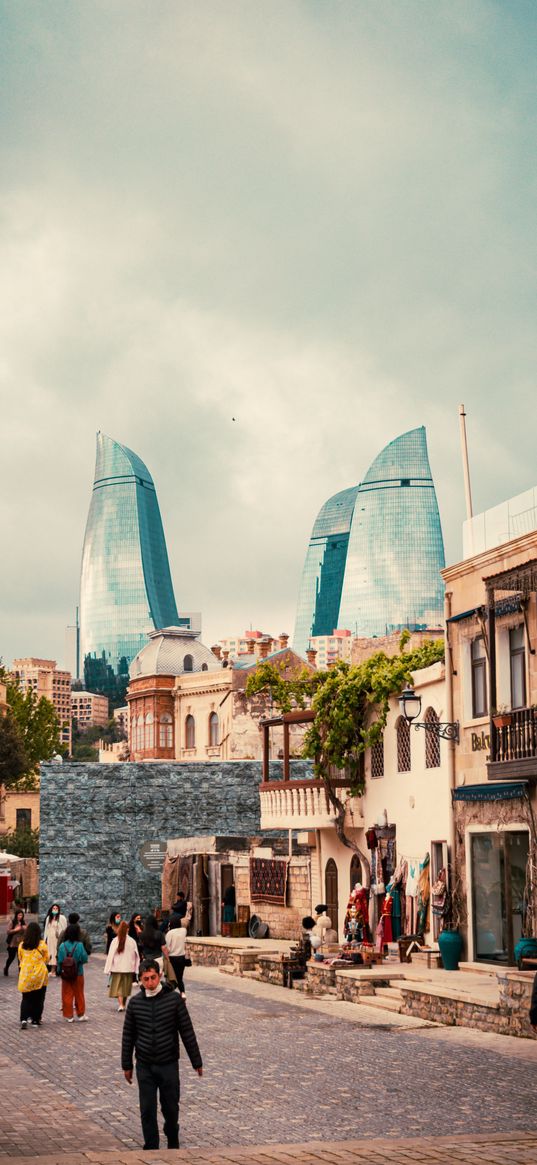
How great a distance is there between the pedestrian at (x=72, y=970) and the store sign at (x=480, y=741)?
Answer: 7.43 m

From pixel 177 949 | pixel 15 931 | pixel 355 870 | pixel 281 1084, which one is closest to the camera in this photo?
pixel 281 1084

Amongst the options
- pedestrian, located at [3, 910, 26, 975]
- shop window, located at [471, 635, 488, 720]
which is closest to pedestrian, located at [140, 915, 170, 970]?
shop window, located at [471, 635, 488, 720]

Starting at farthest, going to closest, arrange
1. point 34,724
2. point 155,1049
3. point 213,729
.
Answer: point 34,724, point 213,729, point 155,1049

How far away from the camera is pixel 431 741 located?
2608cm

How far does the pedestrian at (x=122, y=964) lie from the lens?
20.9 meters

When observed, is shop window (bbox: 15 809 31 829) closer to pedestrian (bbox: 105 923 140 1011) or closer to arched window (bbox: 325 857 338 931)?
arched window (bbox: 325 857 338 931)

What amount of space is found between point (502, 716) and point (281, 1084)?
8943 millimetres

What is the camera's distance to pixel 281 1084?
13.5m

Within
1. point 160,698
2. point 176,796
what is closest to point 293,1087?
point 176,796

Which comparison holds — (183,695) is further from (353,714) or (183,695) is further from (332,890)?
(353,714)

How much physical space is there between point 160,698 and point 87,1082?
211 feet

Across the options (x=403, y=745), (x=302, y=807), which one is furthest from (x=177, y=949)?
(x=302, y=807)

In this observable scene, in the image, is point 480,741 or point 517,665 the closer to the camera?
point 517,665

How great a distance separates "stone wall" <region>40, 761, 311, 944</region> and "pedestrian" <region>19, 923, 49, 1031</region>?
2211 cm
